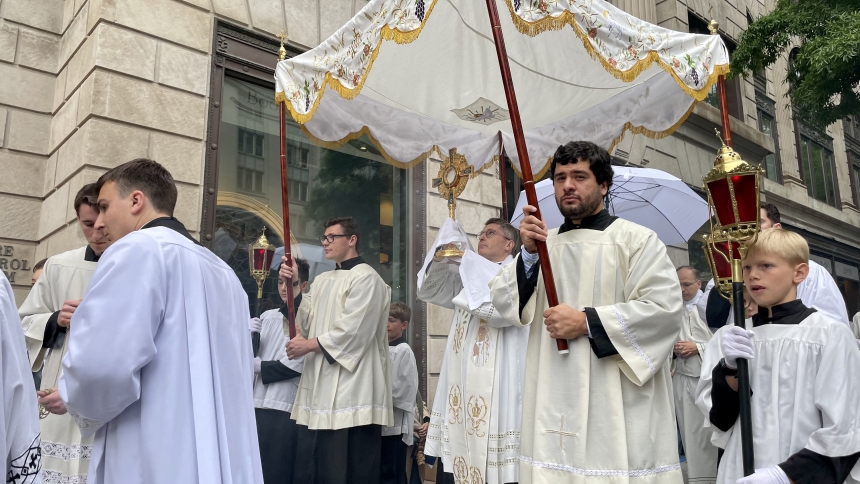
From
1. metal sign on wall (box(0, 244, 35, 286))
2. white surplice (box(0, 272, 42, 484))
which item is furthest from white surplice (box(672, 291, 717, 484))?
metal sign on wall (box(0, 244, 35, 286))

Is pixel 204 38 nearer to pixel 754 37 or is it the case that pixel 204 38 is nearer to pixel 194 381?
pixel 194 381

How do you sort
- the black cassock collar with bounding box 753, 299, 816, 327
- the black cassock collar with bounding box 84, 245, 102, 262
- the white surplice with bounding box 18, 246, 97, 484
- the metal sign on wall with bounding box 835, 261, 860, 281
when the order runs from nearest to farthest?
1. the black cassock collar with bounding box 753, 299, 816, 327
2. the white surplice with bounding box 18, 246, 97, 484
3. the black cassock collar with bounding box 84, 245, 102, 262
4. the metal sign on wall with bounding box 835, 261, 860, 281

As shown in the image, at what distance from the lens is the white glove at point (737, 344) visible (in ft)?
9.26

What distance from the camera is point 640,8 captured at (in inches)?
526

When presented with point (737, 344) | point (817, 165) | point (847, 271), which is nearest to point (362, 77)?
point (737, 344)

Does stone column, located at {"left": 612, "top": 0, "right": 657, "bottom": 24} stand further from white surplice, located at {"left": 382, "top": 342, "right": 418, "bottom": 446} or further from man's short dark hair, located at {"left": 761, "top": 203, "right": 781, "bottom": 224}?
man's short dark hair, located at {"left": 761, "top": 203, "right": 781, "bottom": 224}

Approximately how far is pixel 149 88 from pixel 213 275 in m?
4.51

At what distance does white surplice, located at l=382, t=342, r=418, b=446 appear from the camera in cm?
635

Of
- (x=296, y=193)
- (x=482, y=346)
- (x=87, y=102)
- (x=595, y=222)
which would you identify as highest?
(x=87, y=102)

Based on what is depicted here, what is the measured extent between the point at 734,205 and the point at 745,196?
2.5 inches

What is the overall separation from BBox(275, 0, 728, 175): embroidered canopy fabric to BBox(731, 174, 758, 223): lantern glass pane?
1.58m

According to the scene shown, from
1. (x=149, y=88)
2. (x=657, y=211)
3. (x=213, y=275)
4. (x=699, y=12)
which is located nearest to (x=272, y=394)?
(x=149, y=88)

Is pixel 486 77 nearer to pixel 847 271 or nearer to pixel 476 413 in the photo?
pixel 476 413

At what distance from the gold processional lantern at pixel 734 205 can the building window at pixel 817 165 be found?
1998 centimetres
